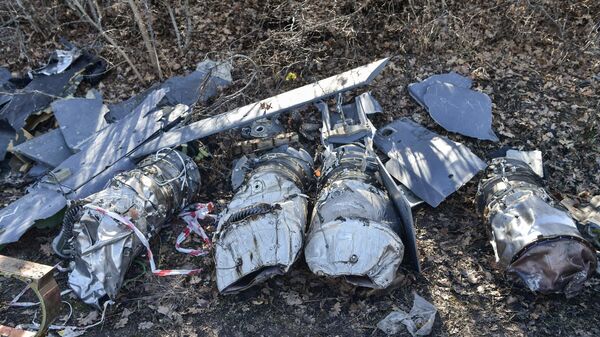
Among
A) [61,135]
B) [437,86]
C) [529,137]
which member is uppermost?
[61,135]

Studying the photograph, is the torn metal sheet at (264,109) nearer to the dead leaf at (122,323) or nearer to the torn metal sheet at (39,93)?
the dead leaf at (122,323)

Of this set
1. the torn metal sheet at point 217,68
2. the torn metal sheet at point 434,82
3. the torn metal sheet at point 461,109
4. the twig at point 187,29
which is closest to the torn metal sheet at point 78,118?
the torn metal sheet at point 217,68

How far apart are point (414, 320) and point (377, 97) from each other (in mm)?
3270

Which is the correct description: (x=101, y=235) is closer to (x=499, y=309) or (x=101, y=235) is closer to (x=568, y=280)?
(x=499, y=309)

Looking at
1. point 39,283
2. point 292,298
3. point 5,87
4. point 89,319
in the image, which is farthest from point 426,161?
point 5,87

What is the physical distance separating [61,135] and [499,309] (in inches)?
206

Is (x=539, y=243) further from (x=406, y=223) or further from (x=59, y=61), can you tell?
(x=59, y=61)

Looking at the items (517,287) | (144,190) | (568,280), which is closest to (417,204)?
(517,287)

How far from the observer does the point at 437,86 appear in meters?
6.38

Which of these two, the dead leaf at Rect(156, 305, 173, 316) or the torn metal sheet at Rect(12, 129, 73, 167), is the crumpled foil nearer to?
the dead leaf at Rect(156, 305, 173, 316)

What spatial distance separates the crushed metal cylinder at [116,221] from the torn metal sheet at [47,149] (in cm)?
134

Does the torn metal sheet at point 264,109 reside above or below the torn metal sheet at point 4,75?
below

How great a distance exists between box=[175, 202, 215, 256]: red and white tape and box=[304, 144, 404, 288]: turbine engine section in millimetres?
1219

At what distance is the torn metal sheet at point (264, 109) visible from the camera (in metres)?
5.54
